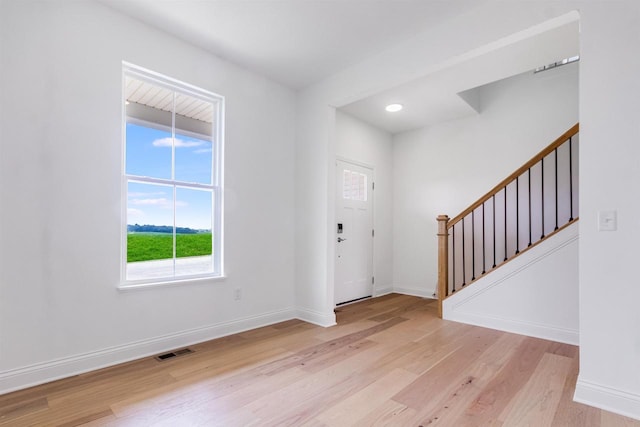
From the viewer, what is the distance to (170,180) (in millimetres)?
3023

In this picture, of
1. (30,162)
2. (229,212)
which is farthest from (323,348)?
(30,162)

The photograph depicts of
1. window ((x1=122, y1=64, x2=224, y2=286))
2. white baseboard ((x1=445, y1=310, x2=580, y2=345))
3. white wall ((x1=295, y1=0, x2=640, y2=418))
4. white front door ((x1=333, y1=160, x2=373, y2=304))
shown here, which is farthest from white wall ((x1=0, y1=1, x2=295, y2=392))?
white wall ((x1=295, y1=0, x2=640, y2=418))

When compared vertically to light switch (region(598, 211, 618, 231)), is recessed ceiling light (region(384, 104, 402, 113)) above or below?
above

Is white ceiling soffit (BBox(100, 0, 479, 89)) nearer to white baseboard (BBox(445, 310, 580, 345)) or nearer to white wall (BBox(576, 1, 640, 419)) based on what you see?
white wall (BBox(576, 1, 640, 419))

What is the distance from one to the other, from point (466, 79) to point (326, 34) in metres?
1.66

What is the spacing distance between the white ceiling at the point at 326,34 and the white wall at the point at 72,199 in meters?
0.35

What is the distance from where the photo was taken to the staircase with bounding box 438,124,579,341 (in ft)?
11.6

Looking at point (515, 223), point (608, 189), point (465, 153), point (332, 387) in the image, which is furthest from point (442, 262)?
point (332, 387)

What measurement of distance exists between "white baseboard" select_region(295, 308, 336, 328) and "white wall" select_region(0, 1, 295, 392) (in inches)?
37.5

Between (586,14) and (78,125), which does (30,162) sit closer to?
(78,125)

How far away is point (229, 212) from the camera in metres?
3.37

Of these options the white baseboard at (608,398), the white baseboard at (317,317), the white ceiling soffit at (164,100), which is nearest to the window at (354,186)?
the white baseboard at (317,317)

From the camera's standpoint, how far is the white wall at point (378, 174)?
4875 millimetres

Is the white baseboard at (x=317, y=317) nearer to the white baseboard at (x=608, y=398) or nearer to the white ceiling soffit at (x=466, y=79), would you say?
the white baseboard at (x=608, y=398)
